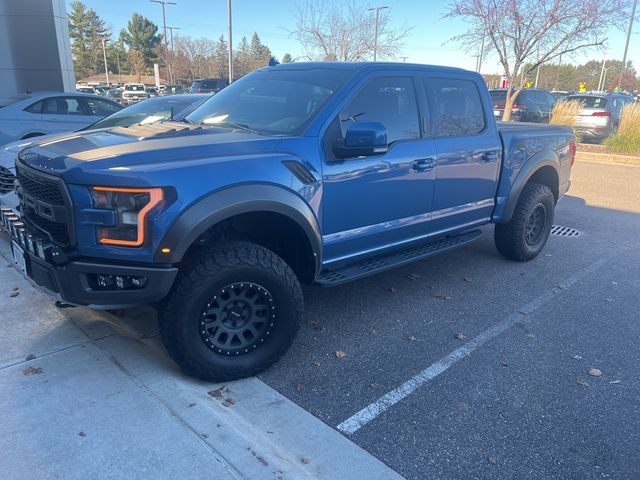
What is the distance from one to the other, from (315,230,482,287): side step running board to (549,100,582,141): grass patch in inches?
480

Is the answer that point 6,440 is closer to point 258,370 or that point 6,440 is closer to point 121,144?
point 258,370

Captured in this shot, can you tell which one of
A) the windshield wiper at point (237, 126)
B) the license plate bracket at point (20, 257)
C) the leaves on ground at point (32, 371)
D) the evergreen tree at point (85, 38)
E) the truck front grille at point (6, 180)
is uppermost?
the evergreen tree at point (85, 38)

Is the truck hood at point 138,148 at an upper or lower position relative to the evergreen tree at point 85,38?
lower

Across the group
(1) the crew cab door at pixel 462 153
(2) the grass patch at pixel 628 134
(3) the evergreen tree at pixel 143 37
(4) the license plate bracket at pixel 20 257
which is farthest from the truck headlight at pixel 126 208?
(3) the evergreen tree at pixel 143 37

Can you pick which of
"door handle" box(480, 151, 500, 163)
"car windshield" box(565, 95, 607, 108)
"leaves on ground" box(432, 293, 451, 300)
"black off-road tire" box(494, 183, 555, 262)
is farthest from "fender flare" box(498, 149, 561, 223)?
"car windshield" box(565, 95, 607, 108)

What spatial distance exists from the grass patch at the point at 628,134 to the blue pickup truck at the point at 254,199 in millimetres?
11068

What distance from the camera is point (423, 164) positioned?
4031 millimetres

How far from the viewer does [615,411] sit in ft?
9.85

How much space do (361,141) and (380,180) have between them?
493 mm

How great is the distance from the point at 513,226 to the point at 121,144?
160 inches

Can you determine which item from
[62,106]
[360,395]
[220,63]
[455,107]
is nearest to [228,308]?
[360,395]

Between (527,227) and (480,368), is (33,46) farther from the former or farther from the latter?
(480,368)

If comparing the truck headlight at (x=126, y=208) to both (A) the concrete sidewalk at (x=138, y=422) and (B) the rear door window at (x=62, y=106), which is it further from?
(B) the rear door window at (x=62, y=106)

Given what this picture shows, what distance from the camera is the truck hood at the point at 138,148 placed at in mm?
2695
